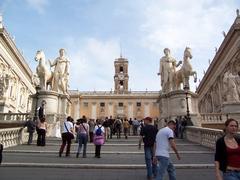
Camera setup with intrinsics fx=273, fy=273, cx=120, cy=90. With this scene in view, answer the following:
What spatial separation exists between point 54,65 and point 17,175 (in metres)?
18.6

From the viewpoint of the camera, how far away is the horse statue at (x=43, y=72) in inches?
915

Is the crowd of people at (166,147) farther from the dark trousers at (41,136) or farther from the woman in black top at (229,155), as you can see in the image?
the dark trousers at (41,136)

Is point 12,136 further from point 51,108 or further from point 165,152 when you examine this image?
point 165,152

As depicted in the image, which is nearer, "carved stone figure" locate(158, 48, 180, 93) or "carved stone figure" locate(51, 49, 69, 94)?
"carved stone figure" locate(158, 48, 180, 93)

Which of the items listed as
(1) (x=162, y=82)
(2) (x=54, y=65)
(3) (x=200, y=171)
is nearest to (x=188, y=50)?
(1) (x=162, y=82)

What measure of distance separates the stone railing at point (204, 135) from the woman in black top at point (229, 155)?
28.1 ft

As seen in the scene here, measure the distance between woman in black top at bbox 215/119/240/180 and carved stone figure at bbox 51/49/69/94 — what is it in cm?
2098

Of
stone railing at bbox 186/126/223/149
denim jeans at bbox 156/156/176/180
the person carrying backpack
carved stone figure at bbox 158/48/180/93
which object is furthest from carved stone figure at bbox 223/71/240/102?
denim jeans at bbox 156/156/176/180

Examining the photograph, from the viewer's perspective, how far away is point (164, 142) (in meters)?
6.39

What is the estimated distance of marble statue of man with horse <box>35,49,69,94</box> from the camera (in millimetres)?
23312

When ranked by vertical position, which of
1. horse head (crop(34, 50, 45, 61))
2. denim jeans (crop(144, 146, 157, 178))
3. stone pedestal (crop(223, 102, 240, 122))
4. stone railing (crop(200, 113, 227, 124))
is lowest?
denim jeans (crop(144, 146, 157, 178))

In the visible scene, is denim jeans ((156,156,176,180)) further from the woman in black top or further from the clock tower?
the clock tower

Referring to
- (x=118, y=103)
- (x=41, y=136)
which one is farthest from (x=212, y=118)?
(x=118, y=103)

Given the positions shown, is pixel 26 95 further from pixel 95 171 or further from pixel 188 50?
pixel 95 171
